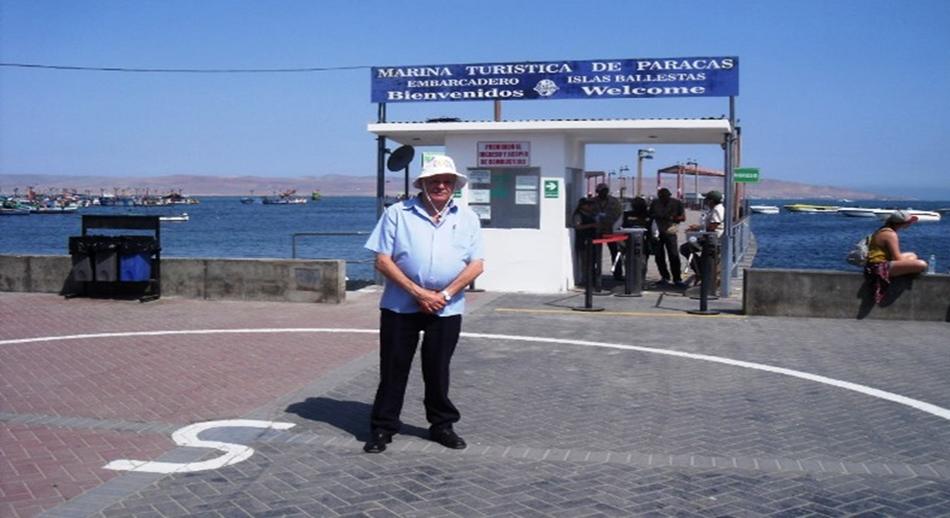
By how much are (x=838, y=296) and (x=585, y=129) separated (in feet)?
15.0

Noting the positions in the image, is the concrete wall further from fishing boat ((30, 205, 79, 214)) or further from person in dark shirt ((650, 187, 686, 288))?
fishing boat ((30, 205, 79, 214))

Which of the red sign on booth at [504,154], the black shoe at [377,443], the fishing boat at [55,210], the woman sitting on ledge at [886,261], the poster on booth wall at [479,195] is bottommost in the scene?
the black shoe at [377,443]

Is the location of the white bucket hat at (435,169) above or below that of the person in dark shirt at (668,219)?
above

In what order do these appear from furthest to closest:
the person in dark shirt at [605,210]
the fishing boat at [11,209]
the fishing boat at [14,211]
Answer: the fishing boat at [14,211], the fishing boat at [11,209], the person in dark shirt at [605,210]

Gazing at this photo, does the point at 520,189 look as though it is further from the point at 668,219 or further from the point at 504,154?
the point at 668,219

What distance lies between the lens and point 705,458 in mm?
6102

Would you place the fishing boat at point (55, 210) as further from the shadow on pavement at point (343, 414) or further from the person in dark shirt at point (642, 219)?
the shadow on pavement at point (343, 414)

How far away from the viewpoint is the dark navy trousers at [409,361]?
624 cm

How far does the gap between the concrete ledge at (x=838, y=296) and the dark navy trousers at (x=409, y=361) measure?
289 inches

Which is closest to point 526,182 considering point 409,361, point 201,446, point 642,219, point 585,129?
point 585,129

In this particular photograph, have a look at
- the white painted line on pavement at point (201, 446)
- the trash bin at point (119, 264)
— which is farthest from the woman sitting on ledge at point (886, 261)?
the trash bin at point (119, 264)

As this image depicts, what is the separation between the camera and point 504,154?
15.3 m

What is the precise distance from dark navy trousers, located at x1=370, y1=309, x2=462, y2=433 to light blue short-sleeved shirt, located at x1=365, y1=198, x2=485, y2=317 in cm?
8

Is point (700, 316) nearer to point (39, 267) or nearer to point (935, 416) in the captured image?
point (935, 416)
